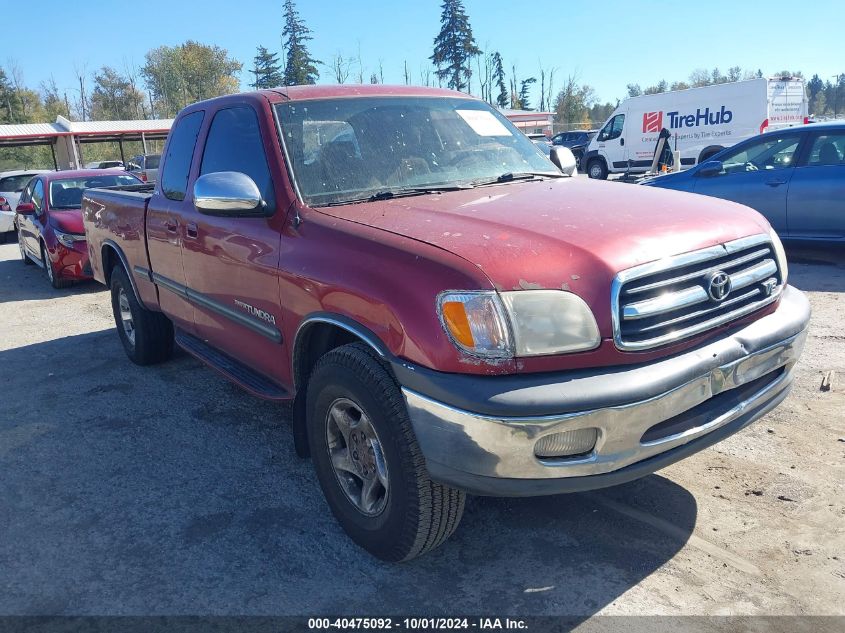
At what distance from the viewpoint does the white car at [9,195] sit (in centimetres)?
1585

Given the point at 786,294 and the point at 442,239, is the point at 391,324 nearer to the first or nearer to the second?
the point at 442,239

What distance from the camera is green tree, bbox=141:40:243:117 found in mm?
67125

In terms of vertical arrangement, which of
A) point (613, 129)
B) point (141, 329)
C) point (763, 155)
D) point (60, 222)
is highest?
point (613, 129)

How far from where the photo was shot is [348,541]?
3143 millimetres

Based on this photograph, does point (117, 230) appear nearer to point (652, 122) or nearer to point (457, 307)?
point (457, 307)

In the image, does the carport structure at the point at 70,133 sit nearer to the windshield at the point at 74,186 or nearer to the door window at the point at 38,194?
the door window at the point at 38,194

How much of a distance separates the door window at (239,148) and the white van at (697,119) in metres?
16.6

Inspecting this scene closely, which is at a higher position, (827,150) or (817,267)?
(827,150)

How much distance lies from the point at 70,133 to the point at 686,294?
37.2 metres

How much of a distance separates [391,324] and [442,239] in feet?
1.29

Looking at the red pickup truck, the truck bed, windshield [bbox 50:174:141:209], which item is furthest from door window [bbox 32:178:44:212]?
the red pickup truck

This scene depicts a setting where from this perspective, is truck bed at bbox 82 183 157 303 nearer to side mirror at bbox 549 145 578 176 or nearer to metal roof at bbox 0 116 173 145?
side mirror at bbox 549 145 578 176

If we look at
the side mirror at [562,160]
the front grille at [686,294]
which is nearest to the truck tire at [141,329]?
the side mirror at [562,160]

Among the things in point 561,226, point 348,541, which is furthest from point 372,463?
point 561,226
